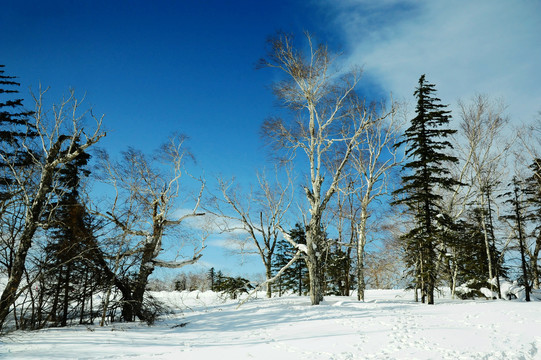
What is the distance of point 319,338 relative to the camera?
799 centimetres

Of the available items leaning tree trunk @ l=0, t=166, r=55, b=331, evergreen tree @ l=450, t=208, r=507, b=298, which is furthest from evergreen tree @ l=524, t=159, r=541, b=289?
leaning tree trunk @ l=0, t=166, r=55, b=331

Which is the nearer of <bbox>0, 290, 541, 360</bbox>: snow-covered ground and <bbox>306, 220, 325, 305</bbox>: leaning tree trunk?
<bbox>0, 290, 541, 360</bbox>: snow-covered ground

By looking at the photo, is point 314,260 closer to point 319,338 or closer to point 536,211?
point 319,338

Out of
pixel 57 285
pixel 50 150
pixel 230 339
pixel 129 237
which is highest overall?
pixel 50 150

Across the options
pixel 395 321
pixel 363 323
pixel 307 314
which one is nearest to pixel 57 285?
pixel 307 314

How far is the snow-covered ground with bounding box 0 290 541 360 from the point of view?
21.9 feet

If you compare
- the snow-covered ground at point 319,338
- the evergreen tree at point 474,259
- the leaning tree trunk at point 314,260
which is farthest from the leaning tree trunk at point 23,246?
the evergreen tree at point 474,259

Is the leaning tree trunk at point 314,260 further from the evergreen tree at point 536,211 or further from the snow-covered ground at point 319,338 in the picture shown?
the evergreen tree at point 536,211

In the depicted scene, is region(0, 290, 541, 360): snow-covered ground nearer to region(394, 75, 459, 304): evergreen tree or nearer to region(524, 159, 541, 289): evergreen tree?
region(394, 75, 459, 304): evergreen tree

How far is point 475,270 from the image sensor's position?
23125 mm

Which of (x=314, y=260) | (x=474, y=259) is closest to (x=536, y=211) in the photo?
(x=474, y=259)

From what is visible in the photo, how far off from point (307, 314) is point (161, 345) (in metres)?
5.37

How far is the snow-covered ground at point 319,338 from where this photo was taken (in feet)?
21.9

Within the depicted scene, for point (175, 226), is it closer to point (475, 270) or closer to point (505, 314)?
point (505, 314)
